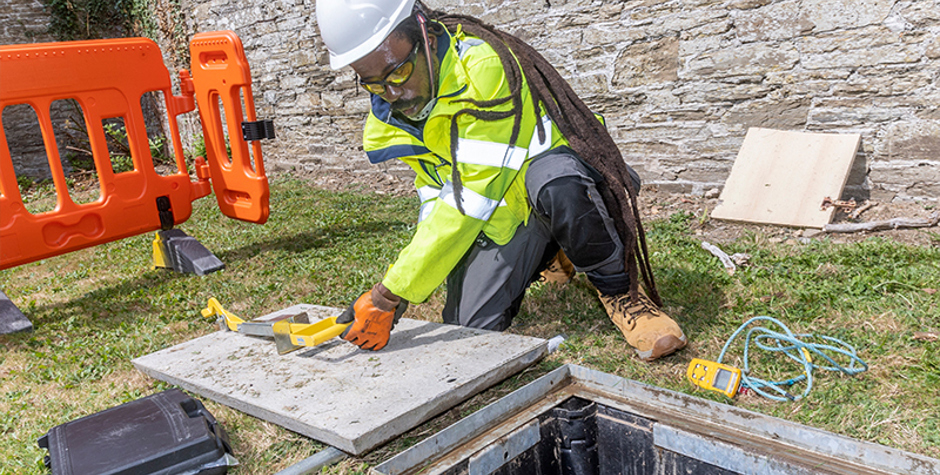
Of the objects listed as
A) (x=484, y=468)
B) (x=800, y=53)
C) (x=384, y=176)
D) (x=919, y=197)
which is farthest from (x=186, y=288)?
(x=919, y=197)

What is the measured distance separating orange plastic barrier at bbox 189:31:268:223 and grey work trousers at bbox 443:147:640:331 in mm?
2317

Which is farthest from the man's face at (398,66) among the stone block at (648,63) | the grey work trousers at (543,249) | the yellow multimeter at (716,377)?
the stone block at (648,63)

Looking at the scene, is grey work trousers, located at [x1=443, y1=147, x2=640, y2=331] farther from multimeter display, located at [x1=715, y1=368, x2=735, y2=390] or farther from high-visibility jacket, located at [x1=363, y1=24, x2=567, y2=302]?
multimeter display, located at [x1=715, y1=368, x2=735, y2=390]

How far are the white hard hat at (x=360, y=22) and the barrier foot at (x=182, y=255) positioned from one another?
2571 millimetres

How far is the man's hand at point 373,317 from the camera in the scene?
7.66ft

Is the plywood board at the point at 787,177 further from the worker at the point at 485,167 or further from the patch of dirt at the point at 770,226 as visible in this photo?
the worker at the point at 485,167

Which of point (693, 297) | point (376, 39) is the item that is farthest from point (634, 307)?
point (376, 39)

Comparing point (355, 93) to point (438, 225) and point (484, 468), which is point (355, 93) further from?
point (484, 468)

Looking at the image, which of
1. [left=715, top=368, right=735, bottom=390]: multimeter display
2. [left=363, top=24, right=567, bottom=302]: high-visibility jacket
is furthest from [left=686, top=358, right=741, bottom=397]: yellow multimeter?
[left=363, top=24, right=567, bottom=302]: high-visibility jacket

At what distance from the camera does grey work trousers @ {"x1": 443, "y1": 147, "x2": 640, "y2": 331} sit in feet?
7.89

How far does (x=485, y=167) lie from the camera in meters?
2.28

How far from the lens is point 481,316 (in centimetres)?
279

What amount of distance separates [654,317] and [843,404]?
70 cm

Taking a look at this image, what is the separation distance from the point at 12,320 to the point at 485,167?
116 inches
